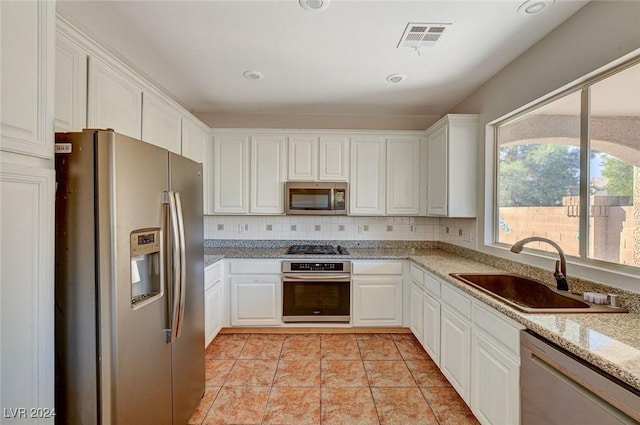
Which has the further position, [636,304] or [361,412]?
[361,412]

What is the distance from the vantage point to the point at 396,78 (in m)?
2.63

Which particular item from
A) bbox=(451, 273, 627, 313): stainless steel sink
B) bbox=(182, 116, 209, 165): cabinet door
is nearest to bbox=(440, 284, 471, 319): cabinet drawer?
bbox=(451, 273, 627, 313): stainless steel sink

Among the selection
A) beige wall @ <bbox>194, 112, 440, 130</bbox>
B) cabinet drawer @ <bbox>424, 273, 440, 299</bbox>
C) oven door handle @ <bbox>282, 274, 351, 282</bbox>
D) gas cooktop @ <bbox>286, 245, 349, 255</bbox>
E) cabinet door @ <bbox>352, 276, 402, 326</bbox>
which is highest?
beige wall @ <bbox>194, 112, 440, 130</bbox>

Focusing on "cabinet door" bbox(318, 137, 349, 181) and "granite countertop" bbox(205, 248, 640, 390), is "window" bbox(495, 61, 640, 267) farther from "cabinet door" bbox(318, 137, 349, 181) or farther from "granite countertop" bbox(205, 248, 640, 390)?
"cabinet door" bbox(318, 137, 349, 181)

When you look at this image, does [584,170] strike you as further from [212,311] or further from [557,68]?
[212,311]

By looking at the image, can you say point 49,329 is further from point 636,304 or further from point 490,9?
point 490,9

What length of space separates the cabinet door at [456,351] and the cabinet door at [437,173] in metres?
1.15

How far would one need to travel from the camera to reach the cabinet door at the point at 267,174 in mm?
3367

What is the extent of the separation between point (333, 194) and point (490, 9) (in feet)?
6.84

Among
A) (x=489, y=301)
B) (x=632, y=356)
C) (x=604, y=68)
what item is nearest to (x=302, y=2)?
(x=604, y=68)

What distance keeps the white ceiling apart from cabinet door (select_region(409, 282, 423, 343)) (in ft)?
6.58

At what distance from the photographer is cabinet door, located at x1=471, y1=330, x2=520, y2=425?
1422mm

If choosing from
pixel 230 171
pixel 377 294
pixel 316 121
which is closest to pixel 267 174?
pixel 230 171

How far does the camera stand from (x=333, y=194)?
3332 mm
